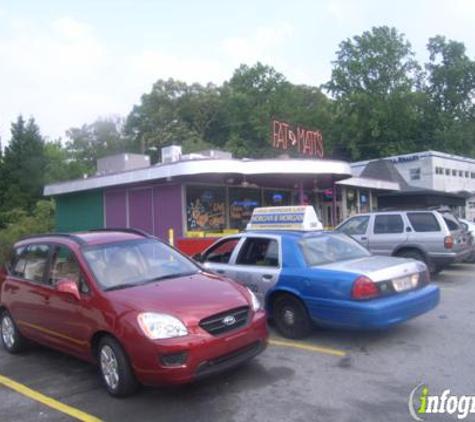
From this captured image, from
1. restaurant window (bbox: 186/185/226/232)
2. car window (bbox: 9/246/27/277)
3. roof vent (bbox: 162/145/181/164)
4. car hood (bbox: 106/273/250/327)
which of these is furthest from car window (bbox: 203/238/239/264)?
roof vent (bbox: 162/145/181/164)

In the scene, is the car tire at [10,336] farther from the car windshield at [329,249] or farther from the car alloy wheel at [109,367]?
the car windshield at [329,249]

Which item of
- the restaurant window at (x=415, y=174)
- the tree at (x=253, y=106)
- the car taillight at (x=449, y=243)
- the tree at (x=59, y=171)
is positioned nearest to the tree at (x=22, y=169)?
the tree at (x=59, y=171)

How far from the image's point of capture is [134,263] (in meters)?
5.70

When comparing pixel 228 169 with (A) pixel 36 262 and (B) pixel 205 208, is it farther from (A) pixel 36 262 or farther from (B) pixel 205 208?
(A) pixel 36 262

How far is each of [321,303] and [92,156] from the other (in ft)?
205

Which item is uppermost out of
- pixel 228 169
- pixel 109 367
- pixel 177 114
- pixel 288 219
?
pixel 177 114

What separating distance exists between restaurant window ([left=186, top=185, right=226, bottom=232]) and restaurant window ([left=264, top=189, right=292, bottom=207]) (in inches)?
106

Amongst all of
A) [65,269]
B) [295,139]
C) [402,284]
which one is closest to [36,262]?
[65,269]

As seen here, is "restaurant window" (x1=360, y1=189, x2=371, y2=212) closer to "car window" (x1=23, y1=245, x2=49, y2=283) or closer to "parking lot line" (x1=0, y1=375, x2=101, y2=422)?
"car window" (x1=23, y1=245, x2=49, y2=283)

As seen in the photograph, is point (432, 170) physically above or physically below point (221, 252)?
above

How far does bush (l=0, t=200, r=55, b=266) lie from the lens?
24239 millimetres

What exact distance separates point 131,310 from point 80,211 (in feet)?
60.7

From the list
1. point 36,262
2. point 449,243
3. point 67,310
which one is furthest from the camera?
point 449,243

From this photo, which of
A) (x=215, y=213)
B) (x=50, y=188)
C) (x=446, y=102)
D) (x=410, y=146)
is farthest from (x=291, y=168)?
(x=446, y=102)
